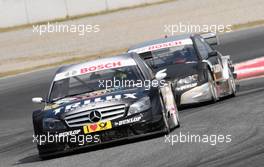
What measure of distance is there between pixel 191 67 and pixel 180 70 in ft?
0.65

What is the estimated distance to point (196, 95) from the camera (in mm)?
14305

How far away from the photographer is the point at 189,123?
476 inches

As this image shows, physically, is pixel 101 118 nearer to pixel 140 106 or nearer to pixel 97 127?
pixel 97 127

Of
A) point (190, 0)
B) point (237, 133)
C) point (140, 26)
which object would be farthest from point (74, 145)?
point (190, 0)

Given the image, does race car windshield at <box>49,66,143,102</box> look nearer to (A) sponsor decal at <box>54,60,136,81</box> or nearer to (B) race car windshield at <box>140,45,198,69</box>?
(A) sponsor decal at <box>54,60,136,81</box>

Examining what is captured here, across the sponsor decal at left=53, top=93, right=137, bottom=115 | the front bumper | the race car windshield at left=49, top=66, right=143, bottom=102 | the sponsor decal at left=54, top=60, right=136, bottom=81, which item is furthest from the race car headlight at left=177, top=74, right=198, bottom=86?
the sponsor decal at left=53, top=93, right=137, bottom=115

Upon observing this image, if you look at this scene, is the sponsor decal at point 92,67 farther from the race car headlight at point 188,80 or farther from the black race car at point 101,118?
the race car headlight at point 188,80

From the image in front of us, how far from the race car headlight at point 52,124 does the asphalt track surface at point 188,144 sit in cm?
38

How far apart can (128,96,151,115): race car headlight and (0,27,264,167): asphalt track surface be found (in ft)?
1.32

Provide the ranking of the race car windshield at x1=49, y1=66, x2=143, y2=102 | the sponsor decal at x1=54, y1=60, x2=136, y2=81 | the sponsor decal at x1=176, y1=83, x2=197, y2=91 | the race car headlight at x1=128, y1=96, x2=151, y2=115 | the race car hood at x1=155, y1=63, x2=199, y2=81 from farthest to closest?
the race car hood at x1=155, y1=63, x2=199, y2=81 → the sponsor decal at x1=176, y1=83, x2=197, y2=91 → the sponsor decal at x1=54, y1=60, x2=136, y2=81 → the race car windshield at x1=49, y1=66, x2=143, y2=102 → the race car headlight at x1=128, y1=96, x2=151, y2=115

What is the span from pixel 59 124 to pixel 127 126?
835mm

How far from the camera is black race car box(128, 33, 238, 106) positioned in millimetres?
14312

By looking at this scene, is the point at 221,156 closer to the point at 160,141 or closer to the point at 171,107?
the point at 160,141

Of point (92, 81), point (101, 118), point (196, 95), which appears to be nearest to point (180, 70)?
point (196, 95)
